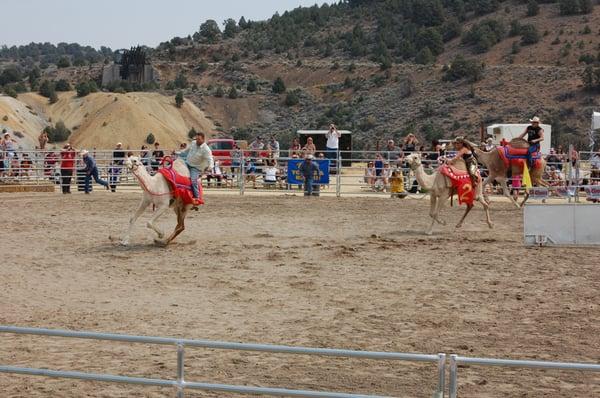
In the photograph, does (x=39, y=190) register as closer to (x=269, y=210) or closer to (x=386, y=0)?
(x=269, y=210)

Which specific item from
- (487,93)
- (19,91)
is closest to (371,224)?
(487,93)

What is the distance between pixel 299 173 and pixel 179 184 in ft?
46.0

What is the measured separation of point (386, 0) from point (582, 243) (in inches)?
3531

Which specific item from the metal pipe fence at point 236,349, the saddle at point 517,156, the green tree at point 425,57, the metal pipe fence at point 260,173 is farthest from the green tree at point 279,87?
the metal pipe fence at point 236,349

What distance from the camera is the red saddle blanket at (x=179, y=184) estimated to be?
53.8ft

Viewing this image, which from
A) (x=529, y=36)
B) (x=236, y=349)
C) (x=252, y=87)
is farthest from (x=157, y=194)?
(x=529, y=36)

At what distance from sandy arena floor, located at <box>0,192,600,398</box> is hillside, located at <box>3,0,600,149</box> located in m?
43.7

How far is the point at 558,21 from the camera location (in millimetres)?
82812

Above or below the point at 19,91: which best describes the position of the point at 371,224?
below

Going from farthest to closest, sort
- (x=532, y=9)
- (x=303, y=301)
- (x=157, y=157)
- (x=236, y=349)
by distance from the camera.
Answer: (x=532, y=9) < (x=157, y=157) < (x=303, y=301) < (x=236, y=349)

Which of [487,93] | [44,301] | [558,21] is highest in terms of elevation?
[558,21]

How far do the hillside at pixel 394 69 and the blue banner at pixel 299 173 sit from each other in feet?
103

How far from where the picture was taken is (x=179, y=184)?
53.8ft

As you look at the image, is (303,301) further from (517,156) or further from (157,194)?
(517,156)
